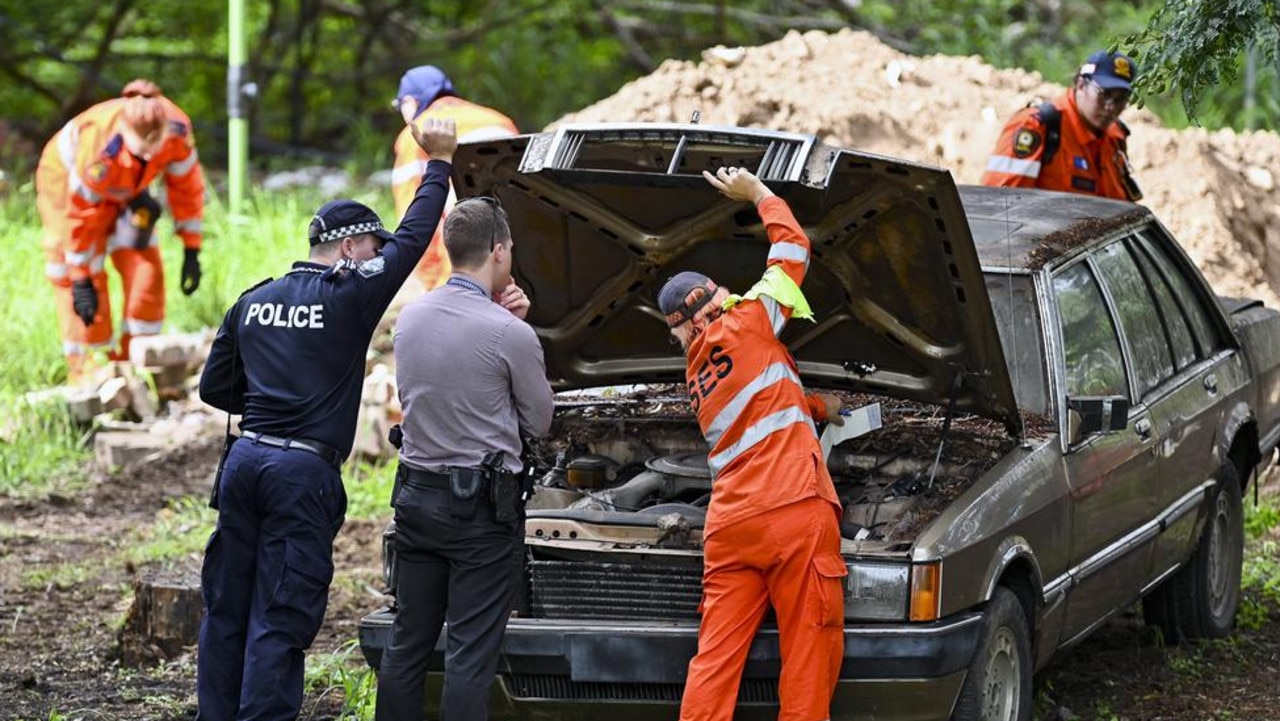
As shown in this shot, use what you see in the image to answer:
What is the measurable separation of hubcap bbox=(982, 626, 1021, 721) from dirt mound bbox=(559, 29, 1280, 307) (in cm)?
526

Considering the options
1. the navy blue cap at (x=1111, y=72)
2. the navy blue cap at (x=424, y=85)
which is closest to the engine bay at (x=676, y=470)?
the navy blue cap at (x=1111, y=72)

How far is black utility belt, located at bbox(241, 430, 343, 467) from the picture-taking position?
520 centimetres

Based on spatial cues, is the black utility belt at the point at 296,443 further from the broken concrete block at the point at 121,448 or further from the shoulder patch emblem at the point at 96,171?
the shoulder patch emblem at the point at 96,171

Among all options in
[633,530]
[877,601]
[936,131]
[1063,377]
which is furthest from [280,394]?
[936,131]

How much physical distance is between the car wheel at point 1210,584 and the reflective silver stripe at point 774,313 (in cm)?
238

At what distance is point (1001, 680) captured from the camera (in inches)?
198

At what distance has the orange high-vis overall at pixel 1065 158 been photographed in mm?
7961

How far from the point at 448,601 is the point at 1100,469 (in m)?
2.07

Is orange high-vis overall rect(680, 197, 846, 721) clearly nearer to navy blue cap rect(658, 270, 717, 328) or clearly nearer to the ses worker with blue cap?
navy blue cap rect(658, 270, 717, 328)

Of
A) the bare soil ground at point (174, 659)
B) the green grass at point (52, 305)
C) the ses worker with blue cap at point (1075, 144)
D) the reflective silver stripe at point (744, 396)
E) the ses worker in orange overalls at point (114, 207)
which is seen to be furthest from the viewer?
the ses worker in orange overalls at point (114, 207)

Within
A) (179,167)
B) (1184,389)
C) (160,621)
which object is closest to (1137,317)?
(1184,389)

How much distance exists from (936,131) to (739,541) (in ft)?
22.5

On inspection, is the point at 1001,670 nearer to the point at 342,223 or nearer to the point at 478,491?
the point at 478,491

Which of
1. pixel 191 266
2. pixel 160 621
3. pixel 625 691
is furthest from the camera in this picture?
pixel 191 266
